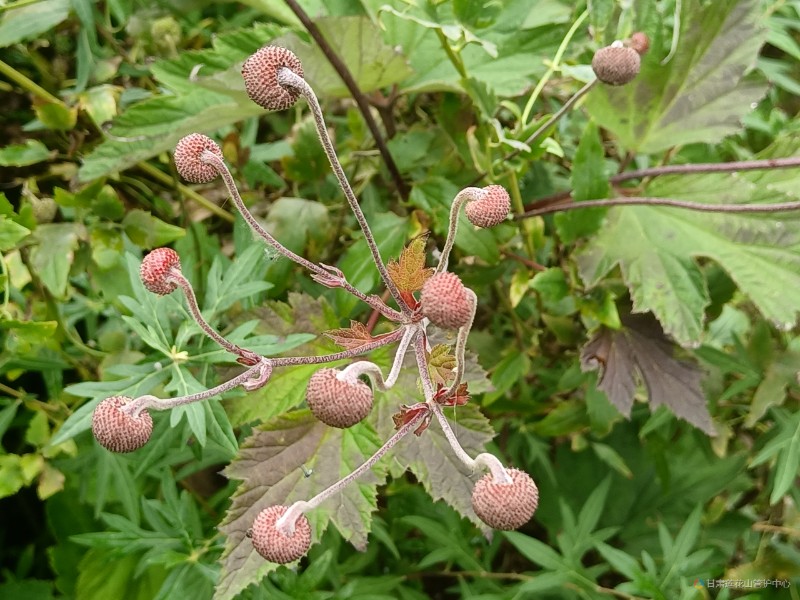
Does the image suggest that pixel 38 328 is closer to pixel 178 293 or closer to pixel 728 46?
pixel 178 293

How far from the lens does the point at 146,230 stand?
120 cm

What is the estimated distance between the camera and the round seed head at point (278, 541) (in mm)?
667

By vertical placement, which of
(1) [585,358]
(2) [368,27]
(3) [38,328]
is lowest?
(1) [585,358]

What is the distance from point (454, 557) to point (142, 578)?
0.59 metres

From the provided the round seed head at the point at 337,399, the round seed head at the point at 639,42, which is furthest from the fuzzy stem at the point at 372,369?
the round seed head at the point at 639,42

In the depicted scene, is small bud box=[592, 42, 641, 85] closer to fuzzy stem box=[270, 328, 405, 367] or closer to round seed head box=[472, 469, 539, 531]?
fuzzy stem box=[270, 328, 405, 367]

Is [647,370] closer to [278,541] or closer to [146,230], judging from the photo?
[278,541]

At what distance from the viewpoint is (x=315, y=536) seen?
0.96 metres

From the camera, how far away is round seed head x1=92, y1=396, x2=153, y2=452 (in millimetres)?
699

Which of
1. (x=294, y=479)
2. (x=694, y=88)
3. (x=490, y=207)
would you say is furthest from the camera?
(x=694, y=88)

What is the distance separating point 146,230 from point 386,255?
0.41 metres

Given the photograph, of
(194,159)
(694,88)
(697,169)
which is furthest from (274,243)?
(694,88)

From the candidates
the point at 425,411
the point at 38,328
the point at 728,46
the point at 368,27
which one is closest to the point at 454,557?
the point at 425,411

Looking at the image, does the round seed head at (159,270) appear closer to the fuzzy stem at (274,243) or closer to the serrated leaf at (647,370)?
the fuzzy stem at (274,243)
